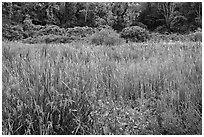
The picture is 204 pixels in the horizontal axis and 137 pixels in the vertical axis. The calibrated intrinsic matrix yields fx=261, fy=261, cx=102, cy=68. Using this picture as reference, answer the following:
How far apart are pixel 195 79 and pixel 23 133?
1837 millimetres

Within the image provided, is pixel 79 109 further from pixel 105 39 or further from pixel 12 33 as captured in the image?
pixel 12 33

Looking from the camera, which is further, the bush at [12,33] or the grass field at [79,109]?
the bush at [12,33]

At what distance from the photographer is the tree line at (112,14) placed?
61.3 ft

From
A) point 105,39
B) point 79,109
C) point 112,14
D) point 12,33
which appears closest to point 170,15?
point 112,14

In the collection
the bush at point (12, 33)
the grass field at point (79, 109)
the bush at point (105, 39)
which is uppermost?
the grass field at point (79, 109)

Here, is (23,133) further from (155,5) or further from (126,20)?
(155,5)

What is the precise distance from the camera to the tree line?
18.7 metres

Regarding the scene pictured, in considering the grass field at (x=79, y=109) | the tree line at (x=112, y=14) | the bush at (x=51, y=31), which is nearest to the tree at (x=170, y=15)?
the tree line at (x=112, y=14)

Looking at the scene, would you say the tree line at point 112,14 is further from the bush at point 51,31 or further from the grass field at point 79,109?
the grass field at point 79,109

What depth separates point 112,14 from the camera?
19984mm

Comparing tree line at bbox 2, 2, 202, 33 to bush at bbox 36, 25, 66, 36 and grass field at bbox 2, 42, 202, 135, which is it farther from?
grass field at bbox 2, 42, 202, 135

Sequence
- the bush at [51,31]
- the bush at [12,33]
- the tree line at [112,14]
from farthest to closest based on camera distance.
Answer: the tree line at [112,14], the bush at [51,31], the bush at [12,33]

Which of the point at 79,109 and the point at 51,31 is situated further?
the point at 51,31

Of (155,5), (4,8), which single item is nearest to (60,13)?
(4,8)
